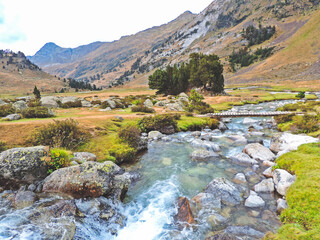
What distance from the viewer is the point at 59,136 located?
13.2 meters

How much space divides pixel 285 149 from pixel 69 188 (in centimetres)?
1526

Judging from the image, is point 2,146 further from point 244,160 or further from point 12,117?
point 244,160

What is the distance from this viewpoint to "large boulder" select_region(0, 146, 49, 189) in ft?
28.0

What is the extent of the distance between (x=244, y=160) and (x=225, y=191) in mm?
4945

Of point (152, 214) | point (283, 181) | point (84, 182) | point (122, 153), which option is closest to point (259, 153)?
point (283, 181)

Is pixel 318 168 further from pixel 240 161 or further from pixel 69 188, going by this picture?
pixel 69 188

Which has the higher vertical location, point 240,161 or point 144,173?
point 144,173

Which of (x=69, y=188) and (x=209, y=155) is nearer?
(x=69, y=188)

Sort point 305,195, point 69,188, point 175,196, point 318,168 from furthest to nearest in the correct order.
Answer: point 175,196, point 318,168, point 69,188, point 305,195

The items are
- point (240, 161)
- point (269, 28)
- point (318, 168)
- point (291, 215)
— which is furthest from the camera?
point (269, 28)

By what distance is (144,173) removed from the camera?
496 inches

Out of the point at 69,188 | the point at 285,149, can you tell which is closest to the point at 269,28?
the point at 285,149

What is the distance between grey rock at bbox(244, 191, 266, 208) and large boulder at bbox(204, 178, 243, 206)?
0.39 m

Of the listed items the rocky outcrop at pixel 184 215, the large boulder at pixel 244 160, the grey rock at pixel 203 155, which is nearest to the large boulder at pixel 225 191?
the rocky outcrop at pixel 184 215
